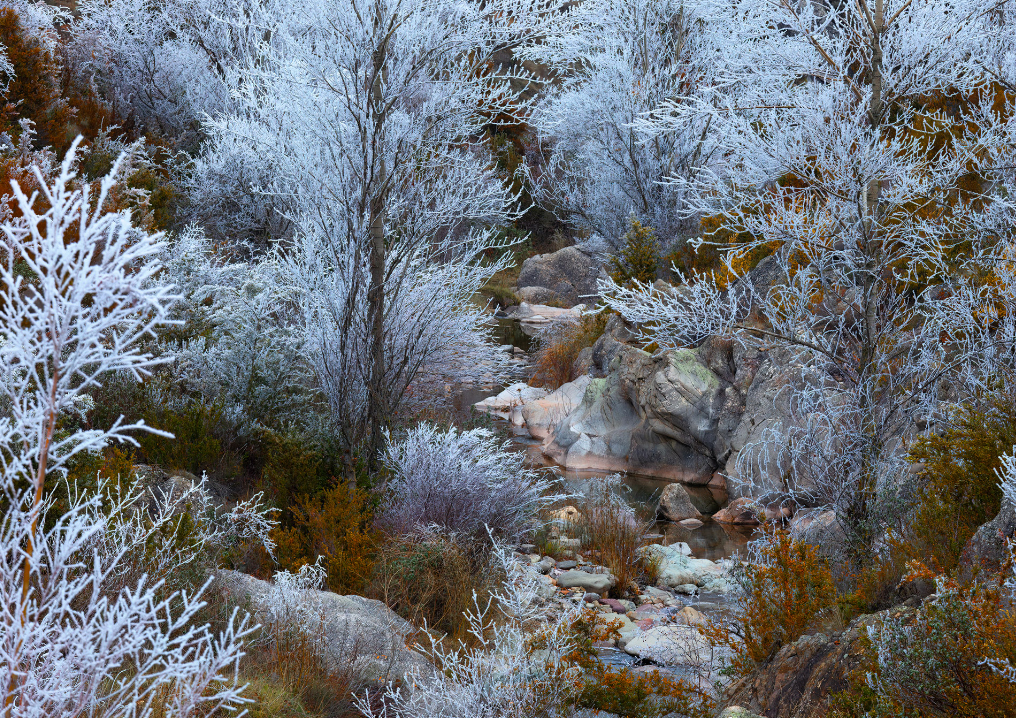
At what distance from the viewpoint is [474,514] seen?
18.7 feet

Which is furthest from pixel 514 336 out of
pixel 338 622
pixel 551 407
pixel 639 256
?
pixel 338 622

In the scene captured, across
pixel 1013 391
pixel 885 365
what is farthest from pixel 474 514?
pixel 1013 391

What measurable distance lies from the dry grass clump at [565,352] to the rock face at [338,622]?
9219 millimetres

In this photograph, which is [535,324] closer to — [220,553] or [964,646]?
[220,553]

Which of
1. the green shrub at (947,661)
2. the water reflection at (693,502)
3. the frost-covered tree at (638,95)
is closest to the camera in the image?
the green shrub at (947,661)

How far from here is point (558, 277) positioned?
1877cm

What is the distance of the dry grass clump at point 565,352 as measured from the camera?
13.2 m

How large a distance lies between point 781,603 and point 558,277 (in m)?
15.4

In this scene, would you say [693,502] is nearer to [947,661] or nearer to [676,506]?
[676,506]

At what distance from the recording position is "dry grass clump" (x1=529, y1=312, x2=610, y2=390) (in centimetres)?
1316

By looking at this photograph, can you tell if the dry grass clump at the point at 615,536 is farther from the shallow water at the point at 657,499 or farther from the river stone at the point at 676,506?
the river stone at the point at 676,506

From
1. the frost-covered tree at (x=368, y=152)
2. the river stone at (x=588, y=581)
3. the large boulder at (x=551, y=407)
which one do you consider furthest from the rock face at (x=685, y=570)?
the large boulder at (x=551, y=407)

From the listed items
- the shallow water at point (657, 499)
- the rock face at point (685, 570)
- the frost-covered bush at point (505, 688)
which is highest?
the frost-covered bush at point (505, 688)

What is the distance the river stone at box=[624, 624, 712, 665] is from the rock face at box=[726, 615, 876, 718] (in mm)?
1187
